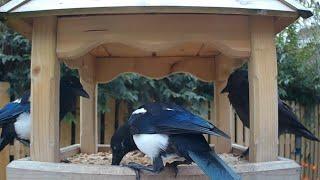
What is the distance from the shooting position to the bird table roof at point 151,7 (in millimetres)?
1463

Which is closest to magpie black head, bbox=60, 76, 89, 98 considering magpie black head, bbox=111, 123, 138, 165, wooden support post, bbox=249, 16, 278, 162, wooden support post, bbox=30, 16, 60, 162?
magpie black head, bbox=111, 123, 138, 165

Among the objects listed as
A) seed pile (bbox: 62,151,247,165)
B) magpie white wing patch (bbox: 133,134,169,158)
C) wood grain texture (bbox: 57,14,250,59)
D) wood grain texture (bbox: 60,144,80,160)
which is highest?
wood grain texture (bbox: 57,14,250,59)

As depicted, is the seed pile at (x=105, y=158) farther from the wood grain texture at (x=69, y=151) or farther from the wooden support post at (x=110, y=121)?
the wooden support post at (x=110, y=121)

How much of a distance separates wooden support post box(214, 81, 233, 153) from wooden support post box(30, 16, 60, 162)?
1066 millimetres

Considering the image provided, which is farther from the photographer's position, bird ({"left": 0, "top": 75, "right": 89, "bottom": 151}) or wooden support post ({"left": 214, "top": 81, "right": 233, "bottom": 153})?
wooden support post ({"left": 214, "top": 81, "right": 233, "bottom": 153})

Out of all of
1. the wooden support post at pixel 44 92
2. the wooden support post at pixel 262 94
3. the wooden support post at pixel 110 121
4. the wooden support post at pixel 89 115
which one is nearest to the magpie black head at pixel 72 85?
the wooden support post at pixel 89 115

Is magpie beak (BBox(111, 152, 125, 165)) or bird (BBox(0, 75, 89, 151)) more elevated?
bird (BBox(0, 75, 89, 151))

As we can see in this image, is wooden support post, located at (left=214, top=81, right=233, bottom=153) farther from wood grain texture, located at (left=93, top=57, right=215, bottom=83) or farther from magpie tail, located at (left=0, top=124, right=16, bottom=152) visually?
magpie tail, located at (left=0, top=124, right=16, bottom=152)

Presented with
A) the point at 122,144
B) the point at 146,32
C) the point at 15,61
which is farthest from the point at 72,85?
the point at 15,61

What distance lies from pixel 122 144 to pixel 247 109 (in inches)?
20.9

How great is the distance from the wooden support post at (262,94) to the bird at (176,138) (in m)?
0.17

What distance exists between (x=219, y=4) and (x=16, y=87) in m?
2.68

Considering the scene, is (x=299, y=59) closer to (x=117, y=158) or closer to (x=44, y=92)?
(x=117, y=158)

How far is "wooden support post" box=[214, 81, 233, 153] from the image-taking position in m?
2.52
